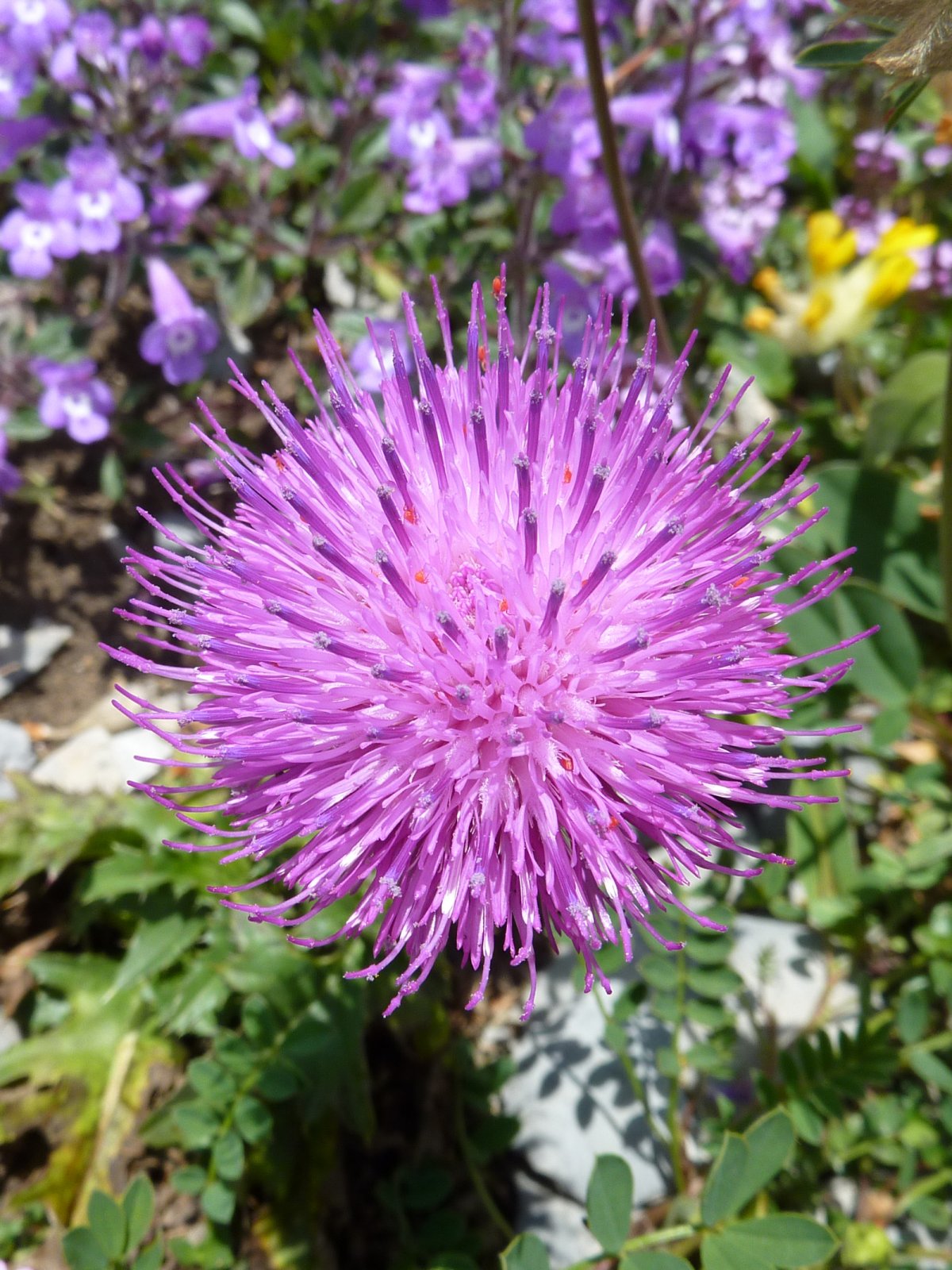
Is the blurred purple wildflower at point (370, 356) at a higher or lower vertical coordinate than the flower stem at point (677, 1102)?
higher

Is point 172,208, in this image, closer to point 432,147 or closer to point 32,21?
point 32,21

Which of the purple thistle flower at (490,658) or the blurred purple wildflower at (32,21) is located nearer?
the purple thistle flower at (490,658)

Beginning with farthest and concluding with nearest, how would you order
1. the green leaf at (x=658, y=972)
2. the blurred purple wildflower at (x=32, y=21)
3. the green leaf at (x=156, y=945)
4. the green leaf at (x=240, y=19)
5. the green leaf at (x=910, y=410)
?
1. the green leaf at (x=240, y=19)
2. the green leaf at (x=910, y=410)
3. the blurred purple wildflower at (x=32, y=21)
4. the green leaf at (x=156, y=945)
5. the green leaf at (x=658, y=972)

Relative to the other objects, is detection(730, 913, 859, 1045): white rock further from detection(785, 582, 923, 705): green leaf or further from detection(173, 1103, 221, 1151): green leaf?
detection(173, 1103, 221, 1151): green leaf

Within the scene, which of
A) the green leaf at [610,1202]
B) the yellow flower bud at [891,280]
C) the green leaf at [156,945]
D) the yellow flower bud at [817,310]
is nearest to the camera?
the green leaf at [610,1202]

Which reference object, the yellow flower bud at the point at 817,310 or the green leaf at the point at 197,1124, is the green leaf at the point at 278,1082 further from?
the yellow flower bud at the point at 817,310

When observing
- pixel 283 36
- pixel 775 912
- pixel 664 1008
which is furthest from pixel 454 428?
pixel 283 36

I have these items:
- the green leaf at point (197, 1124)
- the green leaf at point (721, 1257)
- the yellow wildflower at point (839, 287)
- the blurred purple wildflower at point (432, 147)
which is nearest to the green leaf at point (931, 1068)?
the green leaf at point (721, 1257)
